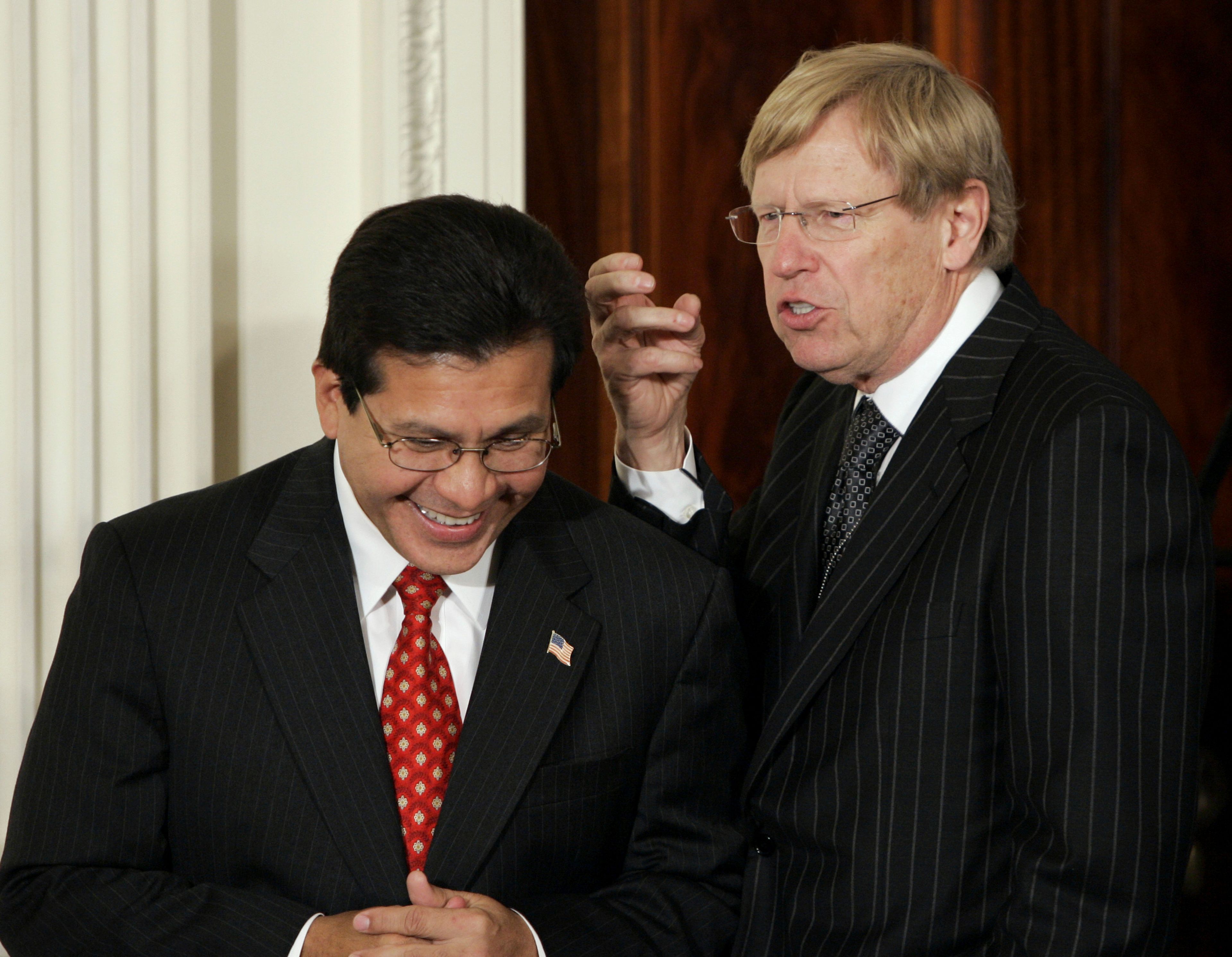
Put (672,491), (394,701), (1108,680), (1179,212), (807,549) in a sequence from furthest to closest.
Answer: (1179,212), (672,491), (807,549), (394,701), (1108,680)

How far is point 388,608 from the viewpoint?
5.98 ft

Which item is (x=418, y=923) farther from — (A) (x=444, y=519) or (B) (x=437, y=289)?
(B) (x=437, y=289)

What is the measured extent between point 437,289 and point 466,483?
0.23 meters

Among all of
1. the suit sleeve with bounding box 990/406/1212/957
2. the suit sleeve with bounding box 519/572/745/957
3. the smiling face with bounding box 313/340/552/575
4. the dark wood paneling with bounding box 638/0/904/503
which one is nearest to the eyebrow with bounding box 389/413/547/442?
the smiling face with bounding box 313/340/552/575

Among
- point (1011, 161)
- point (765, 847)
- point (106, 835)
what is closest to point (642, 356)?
point (765, 847)

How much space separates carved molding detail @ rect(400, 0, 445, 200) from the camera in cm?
232

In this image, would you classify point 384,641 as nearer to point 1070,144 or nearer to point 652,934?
point 652,934

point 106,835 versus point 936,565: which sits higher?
point 936,565

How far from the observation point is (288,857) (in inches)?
66.2

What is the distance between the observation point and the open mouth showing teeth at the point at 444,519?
170cm

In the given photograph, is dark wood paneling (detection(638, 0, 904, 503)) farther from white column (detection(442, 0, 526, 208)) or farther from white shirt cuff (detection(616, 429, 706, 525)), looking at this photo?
white shirt cuff (detection(616, 429, 706, 525))

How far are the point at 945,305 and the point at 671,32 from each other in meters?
1.33

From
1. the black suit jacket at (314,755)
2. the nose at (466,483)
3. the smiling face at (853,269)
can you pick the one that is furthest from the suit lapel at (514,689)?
the smiling face at (853,269)

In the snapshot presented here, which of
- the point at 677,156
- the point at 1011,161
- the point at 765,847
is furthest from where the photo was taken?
the point at 1011,161
